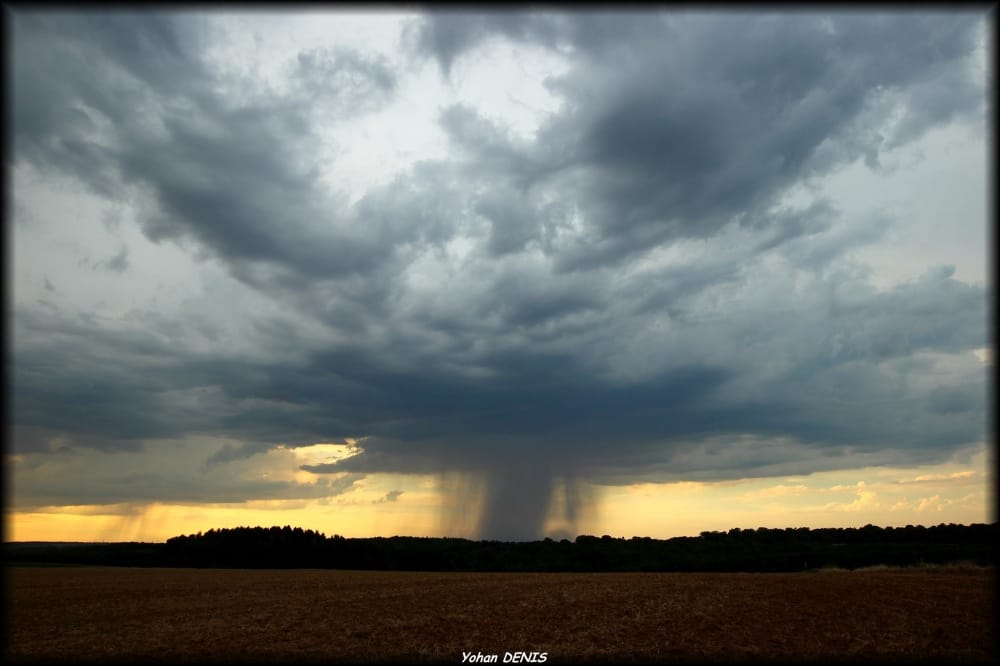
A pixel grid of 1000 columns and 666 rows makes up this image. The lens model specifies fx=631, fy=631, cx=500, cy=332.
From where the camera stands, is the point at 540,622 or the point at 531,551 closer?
the point at 540,622

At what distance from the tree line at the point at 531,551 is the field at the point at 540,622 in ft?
206

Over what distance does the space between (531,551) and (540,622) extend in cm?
11862

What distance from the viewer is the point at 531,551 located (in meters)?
149

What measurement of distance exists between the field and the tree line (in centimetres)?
6271

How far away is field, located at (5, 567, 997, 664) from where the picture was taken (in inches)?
1148

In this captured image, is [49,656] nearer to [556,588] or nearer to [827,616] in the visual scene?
[556,588]

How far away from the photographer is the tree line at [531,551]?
111875 millimetres

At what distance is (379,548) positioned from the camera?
458ft

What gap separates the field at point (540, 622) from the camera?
29172mm

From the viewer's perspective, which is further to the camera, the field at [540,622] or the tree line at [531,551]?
the tree line at [531,551]

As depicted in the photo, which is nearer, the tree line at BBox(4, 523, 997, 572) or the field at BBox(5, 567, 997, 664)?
the field at BBox(5, 567, 997, 664)

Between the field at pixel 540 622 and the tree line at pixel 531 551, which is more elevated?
the field at pixel 540 622

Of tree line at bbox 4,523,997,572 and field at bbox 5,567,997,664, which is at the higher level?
field at bbox 5,567,997,664

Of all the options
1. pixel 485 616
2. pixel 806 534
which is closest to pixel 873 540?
pixel 806 534
